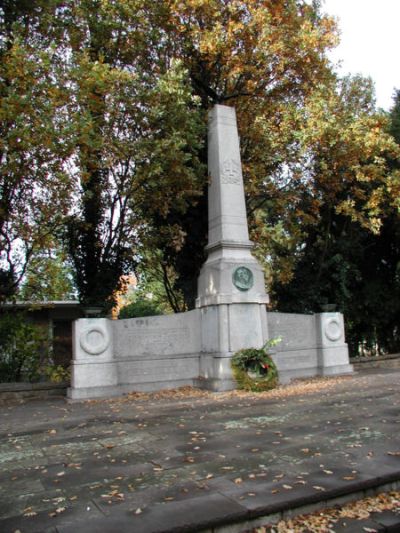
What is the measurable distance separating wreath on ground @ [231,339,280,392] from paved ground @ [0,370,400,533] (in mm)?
1479

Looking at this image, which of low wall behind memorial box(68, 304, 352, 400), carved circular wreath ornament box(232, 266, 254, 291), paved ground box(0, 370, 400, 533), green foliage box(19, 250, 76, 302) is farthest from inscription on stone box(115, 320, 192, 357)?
green foliage box(19, 250, 76, 302)

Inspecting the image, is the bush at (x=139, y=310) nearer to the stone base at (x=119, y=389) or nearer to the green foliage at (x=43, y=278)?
the green foliage at (x=43, y=278)

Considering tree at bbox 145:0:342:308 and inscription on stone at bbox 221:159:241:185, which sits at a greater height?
tree at bbox 145:0:342:308

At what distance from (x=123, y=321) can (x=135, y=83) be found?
5364 mm

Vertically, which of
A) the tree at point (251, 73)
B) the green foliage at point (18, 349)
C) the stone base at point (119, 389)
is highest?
the tree at point (251, 73)

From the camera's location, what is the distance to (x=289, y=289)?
15.4 m

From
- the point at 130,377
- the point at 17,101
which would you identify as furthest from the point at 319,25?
the point at 130,377

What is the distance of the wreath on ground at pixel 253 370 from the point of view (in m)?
9.53

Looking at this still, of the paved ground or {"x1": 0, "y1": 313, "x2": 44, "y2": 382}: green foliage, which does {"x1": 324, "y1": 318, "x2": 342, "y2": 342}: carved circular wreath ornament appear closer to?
the paved ground

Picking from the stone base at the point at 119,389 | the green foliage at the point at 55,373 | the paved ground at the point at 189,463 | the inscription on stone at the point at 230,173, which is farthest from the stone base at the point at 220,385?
the inscription on stone at the point at 230,173

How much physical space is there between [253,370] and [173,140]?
208 inches

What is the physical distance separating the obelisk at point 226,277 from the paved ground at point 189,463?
7.15ft

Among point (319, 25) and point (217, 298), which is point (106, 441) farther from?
point (319, 25)

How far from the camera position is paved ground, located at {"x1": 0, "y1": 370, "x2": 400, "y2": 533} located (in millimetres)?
3361
